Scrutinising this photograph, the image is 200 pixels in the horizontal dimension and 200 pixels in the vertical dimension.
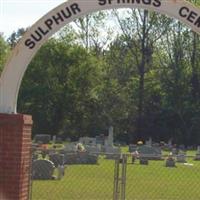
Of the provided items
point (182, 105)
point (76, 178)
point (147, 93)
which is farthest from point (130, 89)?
point (76, 178)

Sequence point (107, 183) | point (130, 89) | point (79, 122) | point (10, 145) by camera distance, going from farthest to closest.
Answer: point (130, 89) < point (79, 122) < point (107, 183) < point (10, 145)

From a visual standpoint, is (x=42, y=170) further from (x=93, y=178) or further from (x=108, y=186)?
(x=93, y=178)

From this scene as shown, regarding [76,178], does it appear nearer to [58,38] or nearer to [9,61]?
[9,61]

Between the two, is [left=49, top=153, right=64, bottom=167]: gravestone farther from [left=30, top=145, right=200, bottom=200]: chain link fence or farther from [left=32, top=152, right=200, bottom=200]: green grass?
[left=32, top=152, right=200, bottom=200]: green grass

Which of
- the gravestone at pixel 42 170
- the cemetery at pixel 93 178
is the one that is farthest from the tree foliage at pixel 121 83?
the gravestone at pixel 42 170

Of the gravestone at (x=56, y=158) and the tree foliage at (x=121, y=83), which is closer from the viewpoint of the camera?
the gravestone at (x=56, y=158)

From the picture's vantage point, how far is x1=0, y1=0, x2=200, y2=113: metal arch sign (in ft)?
36.9

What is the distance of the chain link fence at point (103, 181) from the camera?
15302 millimetres

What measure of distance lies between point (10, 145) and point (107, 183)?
1128 centimetres

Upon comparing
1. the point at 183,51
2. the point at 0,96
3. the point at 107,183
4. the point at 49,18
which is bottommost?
the point at 107,183

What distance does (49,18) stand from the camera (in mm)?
11352

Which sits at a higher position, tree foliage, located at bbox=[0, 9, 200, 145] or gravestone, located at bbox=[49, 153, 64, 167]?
tree foliage, located at bbox=[0, 9, 200, 145]

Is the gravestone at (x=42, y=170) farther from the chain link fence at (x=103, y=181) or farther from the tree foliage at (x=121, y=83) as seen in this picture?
the tree foliage at (x=121, y=83)

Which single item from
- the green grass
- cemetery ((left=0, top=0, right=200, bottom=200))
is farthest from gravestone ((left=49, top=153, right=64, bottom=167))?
cemetery ((left=0, top=0, right=200, bottom=200))
